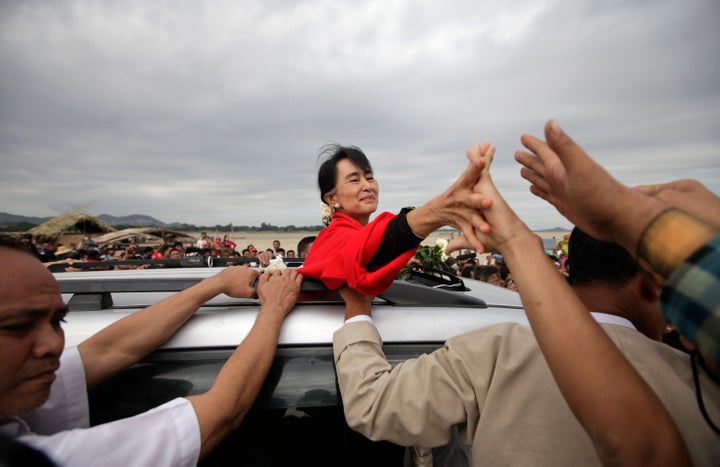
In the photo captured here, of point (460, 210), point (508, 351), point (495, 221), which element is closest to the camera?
point (495, 221)

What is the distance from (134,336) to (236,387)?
0.53 meters

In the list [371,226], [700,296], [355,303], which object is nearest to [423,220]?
[371,226]

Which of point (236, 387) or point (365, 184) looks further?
point (365, 184)

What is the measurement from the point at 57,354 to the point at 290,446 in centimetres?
88

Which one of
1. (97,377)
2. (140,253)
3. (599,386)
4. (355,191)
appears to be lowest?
(140,253)

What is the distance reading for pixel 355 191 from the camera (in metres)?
2.45

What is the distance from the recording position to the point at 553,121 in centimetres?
77

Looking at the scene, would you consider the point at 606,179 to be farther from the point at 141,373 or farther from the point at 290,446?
the point at 141,373

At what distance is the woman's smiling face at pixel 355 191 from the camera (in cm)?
244

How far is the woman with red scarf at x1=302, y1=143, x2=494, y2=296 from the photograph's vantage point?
1259 mm

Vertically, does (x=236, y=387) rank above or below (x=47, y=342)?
below

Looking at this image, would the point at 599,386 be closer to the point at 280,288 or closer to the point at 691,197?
the point at 691,197

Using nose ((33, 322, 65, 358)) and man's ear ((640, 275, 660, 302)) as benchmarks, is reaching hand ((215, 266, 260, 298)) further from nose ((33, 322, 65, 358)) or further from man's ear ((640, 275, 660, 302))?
man's ear ((640, 275, 660, 302))

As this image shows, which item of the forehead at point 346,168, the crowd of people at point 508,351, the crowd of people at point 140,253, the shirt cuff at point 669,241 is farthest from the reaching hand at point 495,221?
the crowd of people at point 140,253
